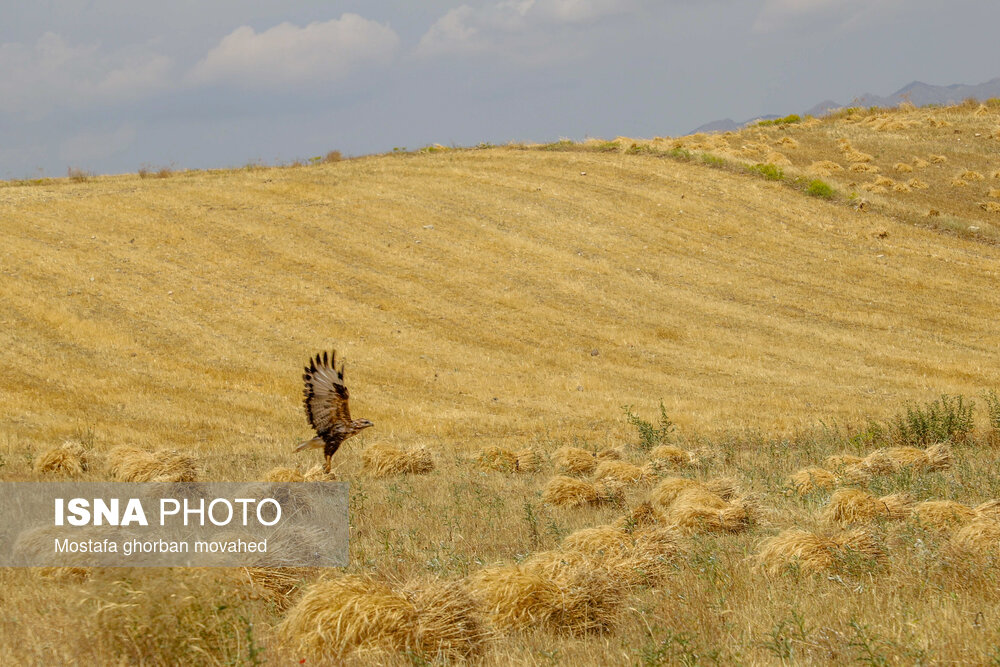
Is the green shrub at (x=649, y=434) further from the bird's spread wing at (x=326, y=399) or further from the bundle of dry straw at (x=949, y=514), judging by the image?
the bundle of dry straw at (x=949, y=514)

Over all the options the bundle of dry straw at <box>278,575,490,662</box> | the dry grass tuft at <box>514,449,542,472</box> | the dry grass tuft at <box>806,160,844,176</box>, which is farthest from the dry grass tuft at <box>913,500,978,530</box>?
the dry grass tuft at <box>806,160,844,176</box>

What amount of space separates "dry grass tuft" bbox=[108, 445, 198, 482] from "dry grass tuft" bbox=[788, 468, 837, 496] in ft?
23.6

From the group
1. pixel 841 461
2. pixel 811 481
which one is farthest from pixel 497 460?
pixel 841 461

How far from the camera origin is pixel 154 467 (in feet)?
34.7

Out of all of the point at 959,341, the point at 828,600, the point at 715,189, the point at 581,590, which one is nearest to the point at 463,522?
the point at 581,590

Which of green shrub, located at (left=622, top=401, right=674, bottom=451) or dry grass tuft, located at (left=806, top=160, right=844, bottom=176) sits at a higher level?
dry grass tuft, located at (left=806, top=160, right=844, bottom=176)

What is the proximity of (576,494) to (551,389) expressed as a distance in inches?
334

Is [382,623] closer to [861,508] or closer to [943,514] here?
[861,508]

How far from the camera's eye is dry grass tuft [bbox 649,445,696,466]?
38.4 ft

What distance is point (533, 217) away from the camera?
2914cm

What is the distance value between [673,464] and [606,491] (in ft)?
7.77

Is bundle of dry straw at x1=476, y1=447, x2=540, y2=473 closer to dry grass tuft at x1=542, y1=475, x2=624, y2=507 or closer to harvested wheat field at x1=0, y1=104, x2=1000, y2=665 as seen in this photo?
harvested wheat field at x1=0, y1=104, x2=1000, y2=665

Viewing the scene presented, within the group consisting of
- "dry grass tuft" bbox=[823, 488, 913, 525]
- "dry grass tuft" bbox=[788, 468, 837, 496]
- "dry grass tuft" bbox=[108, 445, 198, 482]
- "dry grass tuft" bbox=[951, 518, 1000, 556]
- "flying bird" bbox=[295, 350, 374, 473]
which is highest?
"flying bird" bbox=[295, 350, 374, 473]

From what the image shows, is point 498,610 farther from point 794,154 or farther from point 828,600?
point 794,154
